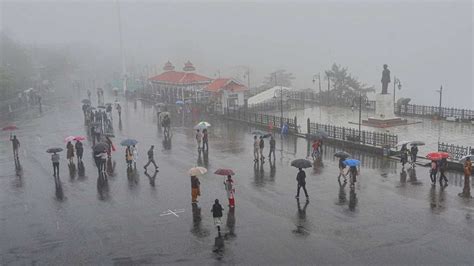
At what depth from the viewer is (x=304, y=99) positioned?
5119 centimetres

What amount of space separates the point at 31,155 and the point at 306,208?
18.5m

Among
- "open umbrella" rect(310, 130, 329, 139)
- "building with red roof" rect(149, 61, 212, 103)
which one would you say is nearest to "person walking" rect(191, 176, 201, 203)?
"open umbrella" rect(310, 130, 329, 139)

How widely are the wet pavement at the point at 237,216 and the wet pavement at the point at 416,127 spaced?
5733mm

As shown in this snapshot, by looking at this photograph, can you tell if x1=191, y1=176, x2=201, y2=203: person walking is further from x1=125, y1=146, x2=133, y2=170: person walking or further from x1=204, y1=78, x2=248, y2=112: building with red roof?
x1=204, y1=78, x2=248, y2=112: building with red roof

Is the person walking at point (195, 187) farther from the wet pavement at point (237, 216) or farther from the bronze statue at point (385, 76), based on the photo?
the bronze statue at point (385, 76)

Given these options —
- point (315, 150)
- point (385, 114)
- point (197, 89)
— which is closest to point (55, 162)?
point (315, 150)

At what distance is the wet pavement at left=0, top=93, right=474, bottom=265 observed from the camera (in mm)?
14500

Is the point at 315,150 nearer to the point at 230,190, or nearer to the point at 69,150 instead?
the point at 230,190

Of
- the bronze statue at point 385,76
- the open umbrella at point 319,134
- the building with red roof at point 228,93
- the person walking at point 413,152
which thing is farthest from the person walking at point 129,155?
the bronze statue at point 385,76

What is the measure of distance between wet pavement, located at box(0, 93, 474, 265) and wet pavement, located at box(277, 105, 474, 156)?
5733 millimetres

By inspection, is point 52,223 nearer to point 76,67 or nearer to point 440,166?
point 440,166

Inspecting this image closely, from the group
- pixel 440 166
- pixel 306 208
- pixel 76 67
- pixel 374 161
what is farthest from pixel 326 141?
pixel 76 67

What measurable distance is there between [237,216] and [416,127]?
2163 cm

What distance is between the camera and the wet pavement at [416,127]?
2995cm
